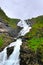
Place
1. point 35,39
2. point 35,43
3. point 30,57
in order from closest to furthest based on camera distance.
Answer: point 30,57
point 35,43
point 35,39

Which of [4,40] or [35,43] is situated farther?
[4,40]

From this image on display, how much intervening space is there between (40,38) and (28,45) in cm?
643

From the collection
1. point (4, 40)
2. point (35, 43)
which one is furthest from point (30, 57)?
point (4, 40)

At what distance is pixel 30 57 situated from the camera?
4862cm

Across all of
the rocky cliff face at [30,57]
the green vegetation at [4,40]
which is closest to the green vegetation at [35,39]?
the rocky cliff face at [30,57]

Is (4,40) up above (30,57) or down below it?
above

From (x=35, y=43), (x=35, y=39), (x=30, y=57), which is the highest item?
(x=35, y=39)

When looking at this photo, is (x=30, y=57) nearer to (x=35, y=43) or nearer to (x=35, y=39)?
(x=35, y=43)

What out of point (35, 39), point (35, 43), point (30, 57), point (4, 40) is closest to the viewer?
point (30, 57)

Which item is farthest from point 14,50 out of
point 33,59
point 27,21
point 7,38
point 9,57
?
point 27,21

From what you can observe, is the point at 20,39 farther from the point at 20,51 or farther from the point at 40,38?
the point at 20,51

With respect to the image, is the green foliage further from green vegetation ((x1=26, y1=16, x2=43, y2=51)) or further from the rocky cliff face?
the rocky cliff face

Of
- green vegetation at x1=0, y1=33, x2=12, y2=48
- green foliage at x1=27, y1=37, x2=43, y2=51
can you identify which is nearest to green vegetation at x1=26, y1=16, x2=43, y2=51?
green foliage at x1=27, y1=37, x2=43, y2=51

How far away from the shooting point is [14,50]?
52.6m
